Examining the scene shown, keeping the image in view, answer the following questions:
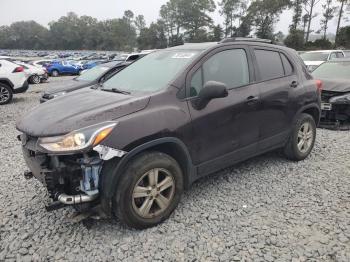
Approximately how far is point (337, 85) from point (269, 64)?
3499 mm

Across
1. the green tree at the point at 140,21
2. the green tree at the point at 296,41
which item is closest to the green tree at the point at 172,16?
the green tree at the point at 140,21

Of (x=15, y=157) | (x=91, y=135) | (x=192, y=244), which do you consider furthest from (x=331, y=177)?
(x=15, y=157)

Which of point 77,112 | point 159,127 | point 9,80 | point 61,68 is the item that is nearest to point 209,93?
point 159,127

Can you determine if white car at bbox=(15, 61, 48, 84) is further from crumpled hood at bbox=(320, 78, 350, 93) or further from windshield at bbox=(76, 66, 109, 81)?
crumpled hood at bbox=(320, 78, 350, 93)

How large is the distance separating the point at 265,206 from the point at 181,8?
94544 millimetres

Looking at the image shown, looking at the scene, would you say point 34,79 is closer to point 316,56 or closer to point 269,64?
point 316,56

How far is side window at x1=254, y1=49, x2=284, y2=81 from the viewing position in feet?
14.3

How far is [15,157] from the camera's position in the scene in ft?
18.5

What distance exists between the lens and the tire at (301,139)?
15.9 ft

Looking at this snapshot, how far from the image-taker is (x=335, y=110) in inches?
275

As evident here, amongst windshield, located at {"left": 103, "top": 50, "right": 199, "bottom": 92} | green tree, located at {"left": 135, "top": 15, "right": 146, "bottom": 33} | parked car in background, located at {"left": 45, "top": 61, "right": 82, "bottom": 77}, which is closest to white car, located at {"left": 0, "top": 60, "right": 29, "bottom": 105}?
windshield, located at {"left": 103, "top": 50, "right": 199, "bottom": 92}

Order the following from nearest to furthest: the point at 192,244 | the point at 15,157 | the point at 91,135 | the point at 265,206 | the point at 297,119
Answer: the point at 91,135 → the point at 192,244 → the point at 265,206 → the point at 297,119 → the point at 15,157

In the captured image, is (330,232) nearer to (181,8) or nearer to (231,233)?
(231,233)

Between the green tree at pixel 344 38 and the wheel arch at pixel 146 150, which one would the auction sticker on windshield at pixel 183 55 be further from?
the green tree at pixel 344 38
